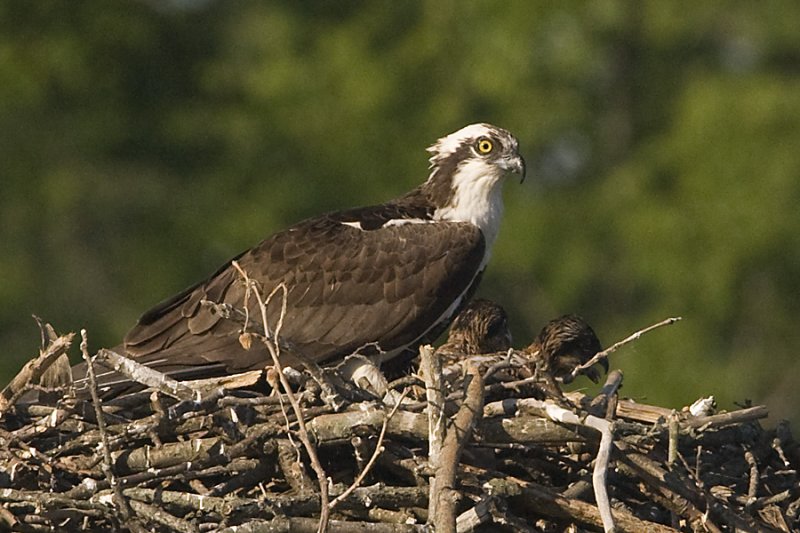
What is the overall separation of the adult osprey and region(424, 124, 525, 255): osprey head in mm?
18

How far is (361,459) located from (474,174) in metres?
2.18

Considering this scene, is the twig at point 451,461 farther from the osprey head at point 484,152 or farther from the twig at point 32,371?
the osprey head at point 484,152

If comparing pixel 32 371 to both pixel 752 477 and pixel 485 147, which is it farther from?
pixel 752 477

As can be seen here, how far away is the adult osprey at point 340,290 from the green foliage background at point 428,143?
11399 mm

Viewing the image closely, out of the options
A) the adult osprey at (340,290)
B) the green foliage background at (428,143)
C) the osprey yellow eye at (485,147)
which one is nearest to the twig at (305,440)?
the adult osprey at (340,290)

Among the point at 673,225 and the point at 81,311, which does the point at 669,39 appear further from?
the point at 81,311

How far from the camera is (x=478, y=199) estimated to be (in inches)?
393

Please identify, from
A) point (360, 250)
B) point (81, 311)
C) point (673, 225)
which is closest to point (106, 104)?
point (81, 311)

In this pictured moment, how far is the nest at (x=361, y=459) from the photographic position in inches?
316

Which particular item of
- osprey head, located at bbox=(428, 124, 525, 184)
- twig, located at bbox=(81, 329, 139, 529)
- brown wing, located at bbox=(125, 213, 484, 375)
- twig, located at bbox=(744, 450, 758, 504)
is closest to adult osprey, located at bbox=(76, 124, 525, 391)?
brown wing, located at bbox=(125, 213, 484, 375)

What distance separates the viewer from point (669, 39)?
2519 centimetres

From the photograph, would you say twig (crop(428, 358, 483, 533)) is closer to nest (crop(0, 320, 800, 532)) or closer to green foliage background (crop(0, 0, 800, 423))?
nest (crop(0, 320, 800, 532))

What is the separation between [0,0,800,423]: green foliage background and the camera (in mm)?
22281

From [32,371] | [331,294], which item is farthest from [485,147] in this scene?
[32,371]
